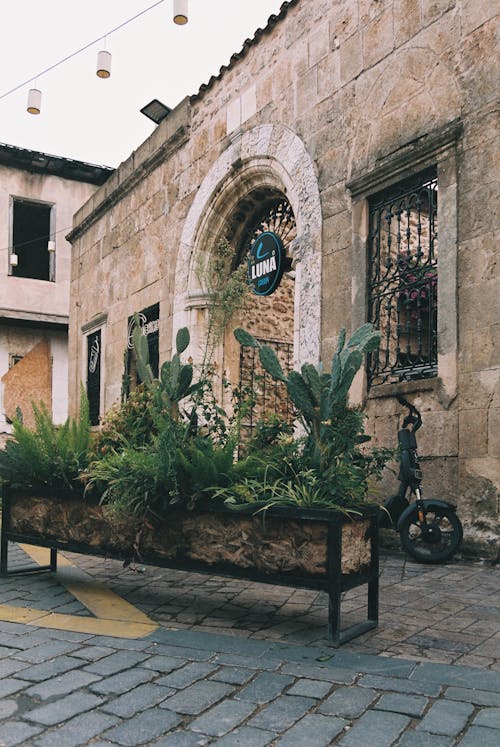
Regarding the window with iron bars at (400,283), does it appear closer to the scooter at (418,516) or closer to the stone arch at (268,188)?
the stone arch at (268,188)

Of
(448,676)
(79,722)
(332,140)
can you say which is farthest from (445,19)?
(79,722)

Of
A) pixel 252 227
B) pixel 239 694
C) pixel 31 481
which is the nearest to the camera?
pixel 239 694

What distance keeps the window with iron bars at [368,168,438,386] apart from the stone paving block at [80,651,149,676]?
13.1 feet

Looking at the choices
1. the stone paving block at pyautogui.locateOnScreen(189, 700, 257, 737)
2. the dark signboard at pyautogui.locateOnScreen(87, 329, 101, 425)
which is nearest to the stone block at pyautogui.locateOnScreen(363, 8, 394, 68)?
the stone paving block at pyautogui.locateOnScreen(189, 700, 257, 737)

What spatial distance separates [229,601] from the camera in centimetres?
414

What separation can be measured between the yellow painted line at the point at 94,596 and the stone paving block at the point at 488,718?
5.75ft

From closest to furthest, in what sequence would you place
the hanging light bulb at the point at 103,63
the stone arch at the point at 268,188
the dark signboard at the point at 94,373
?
the stone arch at the point at 268,188 < the hanging light bulb at the point at 103,63 < the dark signboard at the point at 94,373

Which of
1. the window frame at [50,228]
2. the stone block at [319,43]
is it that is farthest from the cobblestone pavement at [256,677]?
the window frame at [50,228]

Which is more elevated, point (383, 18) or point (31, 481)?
point (383, 18)

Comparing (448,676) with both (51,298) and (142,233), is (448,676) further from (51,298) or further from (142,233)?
(51,298)

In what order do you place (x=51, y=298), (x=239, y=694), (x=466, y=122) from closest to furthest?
(x=239, y=694) < (x=466, y=122) < (x=51, y=298)

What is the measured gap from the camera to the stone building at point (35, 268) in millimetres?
18125

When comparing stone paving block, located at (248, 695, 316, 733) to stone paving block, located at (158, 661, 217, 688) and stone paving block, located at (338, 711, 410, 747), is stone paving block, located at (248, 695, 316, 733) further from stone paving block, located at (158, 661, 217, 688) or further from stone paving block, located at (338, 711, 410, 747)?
stone paving block, located at (158, 661, 217, 688)

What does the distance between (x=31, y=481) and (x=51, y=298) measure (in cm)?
1492
